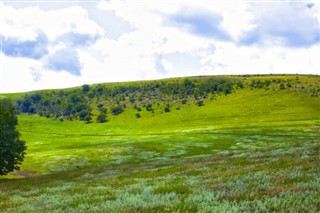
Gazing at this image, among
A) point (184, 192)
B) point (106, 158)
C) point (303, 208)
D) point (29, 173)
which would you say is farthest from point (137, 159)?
point (303, 208)

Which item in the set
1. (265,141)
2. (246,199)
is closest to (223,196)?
(246,199)

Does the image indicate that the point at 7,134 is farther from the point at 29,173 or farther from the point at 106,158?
the point at 106,158

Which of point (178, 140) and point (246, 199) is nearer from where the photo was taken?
point (246, 199)

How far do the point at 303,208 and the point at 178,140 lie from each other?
10255cm

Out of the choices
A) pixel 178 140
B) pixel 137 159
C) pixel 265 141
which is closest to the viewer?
pixel 137 159

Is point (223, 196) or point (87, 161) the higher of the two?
point (223, 196)

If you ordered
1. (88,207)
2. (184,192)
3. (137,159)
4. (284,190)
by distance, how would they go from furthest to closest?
(137,159), (184,192), (88,207), (284,190)

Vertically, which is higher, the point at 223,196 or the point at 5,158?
the point at 223,196

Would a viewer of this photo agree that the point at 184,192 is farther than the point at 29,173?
No

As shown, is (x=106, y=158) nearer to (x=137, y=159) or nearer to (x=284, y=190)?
(x=137, y=159)

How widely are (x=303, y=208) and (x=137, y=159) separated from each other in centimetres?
7305

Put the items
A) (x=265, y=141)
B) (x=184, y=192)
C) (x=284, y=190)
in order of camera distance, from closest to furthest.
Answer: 1. (x=284, y=190)
2. (x=184, y=192)
3. (x=265, y=141)

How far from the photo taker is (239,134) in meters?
119

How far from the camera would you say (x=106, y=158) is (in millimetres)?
87562
